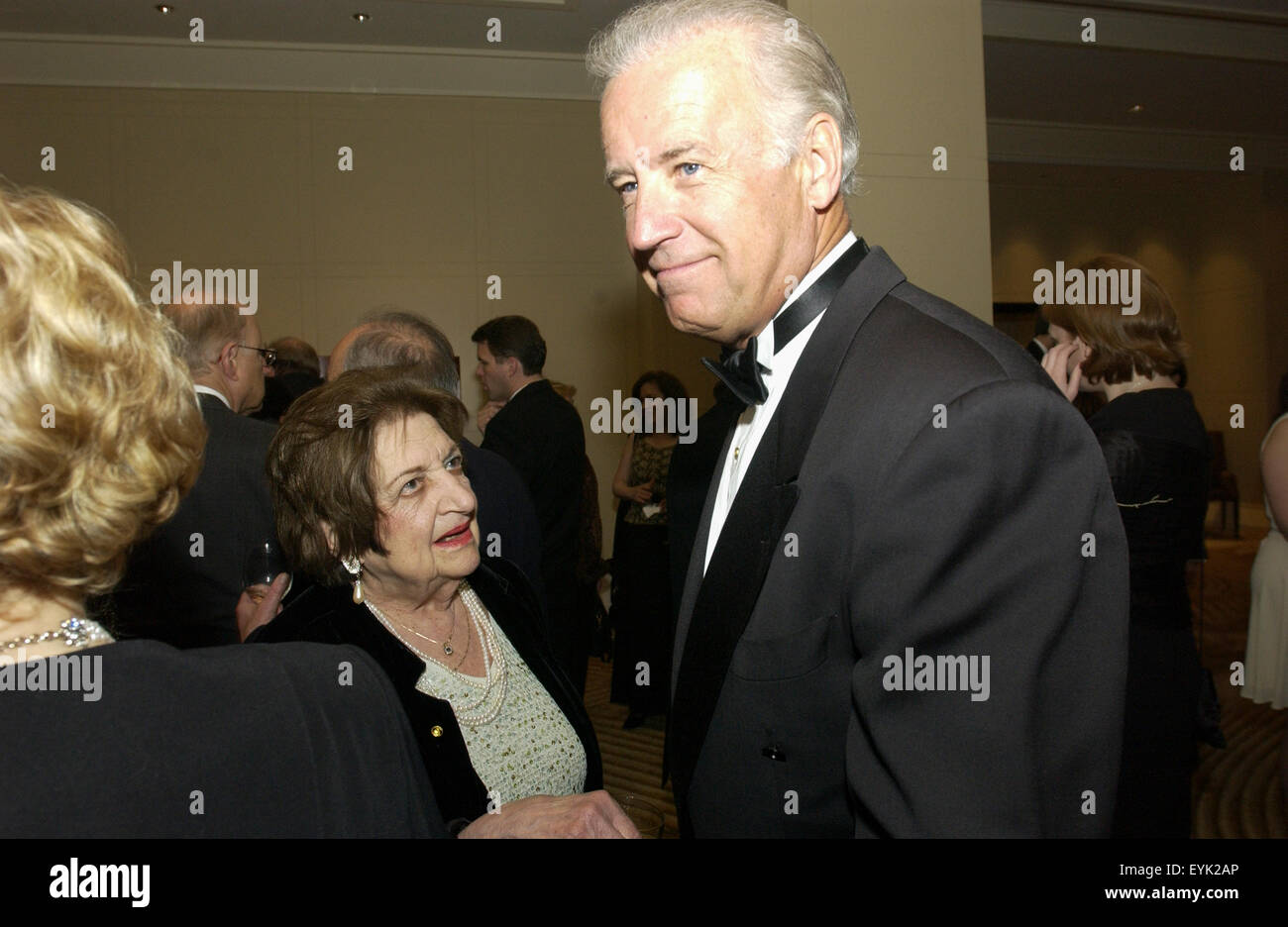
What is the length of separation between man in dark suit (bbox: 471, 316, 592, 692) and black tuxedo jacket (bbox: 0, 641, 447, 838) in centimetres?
286

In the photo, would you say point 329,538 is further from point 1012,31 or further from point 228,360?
point 1012,31

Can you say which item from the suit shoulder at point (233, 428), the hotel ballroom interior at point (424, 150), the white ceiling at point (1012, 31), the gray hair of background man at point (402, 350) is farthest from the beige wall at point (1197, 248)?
the suit shoulder at point (233, 428)

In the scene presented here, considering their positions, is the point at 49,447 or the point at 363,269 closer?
the point at 49,447

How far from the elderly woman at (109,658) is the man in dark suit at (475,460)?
1.66 m

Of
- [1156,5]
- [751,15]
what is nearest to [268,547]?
[751,15]

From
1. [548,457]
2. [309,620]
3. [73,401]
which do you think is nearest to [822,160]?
[73,401]

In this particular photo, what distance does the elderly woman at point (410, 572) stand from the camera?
171cm

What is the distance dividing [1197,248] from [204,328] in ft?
36.7

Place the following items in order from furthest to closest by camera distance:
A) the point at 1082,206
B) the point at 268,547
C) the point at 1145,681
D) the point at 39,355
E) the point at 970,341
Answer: the point at 1082,206, the point at 1145,681, the point at 268,547, the point at 970,341, the point at 39,355

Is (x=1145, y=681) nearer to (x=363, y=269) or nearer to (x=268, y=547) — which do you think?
(x=268, y=547)

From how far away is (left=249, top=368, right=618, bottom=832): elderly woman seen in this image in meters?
1.71

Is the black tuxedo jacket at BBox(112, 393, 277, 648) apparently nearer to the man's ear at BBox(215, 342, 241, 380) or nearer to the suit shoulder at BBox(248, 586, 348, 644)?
the man's ear at BBox(215, 342, 241, 380)

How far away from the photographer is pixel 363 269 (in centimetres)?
660

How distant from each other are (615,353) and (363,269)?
184cm
